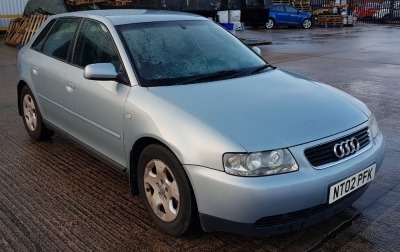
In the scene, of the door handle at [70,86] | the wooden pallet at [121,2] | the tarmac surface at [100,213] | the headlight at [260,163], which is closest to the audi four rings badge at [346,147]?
the headlight at [260,163]

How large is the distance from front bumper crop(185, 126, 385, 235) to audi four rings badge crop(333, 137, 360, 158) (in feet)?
0.23

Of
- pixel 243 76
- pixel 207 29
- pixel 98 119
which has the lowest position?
pixel 98 119

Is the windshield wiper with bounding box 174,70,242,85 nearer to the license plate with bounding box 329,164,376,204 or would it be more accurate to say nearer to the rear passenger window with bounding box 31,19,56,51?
the license plate with bounding box 329,164,376,204

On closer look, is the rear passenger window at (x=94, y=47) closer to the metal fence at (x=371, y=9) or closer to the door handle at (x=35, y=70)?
the door handle at (x=35, y=70)

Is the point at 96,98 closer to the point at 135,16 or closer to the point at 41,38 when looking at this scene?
the point at 135,16

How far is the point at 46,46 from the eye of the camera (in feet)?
15.4

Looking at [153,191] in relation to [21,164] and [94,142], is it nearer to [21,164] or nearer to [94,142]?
[94,142]

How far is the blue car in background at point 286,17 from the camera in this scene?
26109 millimetres

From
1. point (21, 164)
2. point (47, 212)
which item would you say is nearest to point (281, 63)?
point (21, 164)

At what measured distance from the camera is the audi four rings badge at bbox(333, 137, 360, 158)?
2737 mm

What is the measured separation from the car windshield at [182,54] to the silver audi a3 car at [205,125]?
1cm

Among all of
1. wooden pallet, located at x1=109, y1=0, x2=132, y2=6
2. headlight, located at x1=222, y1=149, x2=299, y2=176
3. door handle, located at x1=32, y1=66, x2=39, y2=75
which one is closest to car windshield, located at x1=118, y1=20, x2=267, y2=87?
headlight, located at x1=222, y1=149, x2=299, y2=176

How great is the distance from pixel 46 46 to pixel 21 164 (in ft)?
4.27

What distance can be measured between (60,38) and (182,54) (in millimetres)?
1579
